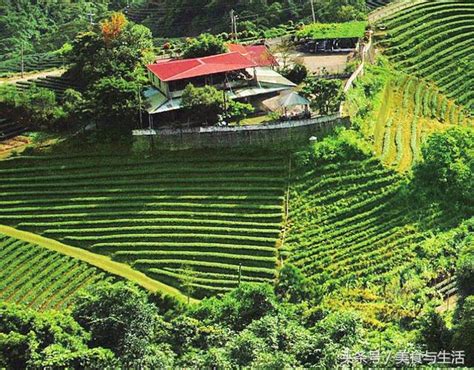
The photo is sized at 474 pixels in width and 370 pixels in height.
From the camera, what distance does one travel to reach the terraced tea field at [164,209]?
130ft

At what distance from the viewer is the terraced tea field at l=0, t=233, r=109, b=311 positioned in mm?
38406

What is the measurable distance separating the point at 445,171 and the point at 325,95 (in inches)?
345

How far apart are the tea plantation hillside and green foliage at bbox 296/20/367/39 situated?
275 centimetres

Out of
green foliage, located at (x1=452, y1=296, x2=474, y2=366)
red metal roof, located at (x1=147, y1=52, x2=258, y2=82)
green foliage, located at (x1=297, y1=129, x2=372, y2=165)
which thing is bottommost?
green foliage, located at (x1=452, y1=296, x2=474, y2=366)

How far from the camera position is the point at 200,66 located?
159 feet

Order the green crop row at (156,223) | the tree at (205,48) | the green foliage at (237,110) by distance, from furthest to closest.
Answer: the tree at (205,48) < the green foliage at (237,110) < the green crop row at (156,223)

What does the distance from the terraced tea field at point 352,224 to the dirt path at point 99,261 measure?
714 centimetres

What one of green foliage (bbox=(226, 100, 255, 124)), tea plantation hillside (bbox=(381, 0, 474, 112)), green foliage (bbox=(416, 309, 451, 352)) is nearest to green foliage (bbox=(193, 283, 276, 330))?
green foliage (bbox=(416, 309, 451, 352))

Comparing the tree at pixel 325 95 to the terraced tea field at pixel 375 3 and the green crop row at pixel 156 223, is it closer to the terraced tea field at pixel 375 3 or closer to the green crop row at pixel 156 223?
the green crop row at pixel 156 223

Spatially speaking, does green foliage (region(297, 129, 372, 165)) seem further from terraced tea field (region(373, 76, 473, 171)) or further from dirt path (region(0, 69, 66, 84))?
dirt path (region(0, 69, 66, 84))

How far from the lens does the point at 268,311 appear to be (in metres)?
34.1

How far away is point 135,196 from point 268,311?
43.9ft

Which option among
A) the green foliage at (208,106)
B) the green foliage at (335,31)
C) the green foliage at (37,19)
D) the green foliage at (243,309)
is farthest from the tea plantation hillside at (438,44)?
the green foliage at (37,19)

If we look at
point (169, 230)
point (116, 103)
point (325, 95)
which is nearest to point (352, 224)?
point (325, 95)
